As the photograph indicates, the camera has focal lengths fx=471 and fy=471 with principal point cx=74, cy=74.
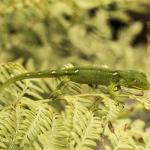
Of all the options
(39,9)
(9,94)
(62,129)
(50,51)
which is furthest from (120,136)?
(50,51)

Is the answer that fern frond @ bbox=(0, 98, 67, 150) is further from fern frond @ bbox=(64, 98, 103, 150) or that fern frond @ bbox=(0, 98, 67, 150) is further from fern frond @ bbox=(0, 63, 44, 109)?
fern frond @ bbox=(0, 63, 44, 109)

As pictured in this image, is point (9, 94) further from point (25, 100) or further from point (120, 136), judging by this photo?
point (120, 136)

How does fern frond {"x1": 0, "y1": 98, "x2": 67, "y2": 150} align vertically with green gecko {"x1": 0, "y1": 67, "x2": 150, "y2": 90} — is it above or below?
below

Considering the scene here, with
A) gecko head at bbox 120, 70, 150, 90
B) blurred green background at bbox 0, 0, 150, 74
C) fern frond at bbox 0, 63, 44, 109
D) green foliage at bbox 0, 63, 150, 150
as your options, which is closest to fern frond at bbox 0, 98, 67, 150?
green foliage at bbox 0, 63, 150, 150

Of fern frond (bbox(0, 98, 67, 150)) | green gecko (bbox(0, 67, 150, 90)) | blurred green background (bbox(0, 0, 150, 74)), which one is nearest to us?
fern frond (bbox(0, 98, 67, 150))

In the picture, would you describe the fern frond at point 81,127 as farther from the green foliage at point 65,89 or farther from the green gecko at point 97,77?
the green gecko at point 97,77

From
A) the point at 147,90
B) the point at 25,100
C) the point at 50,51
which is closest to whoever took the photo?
the point at 25,100

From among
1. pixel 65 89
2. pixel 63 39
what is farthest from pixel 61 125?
→ pixel 63 39

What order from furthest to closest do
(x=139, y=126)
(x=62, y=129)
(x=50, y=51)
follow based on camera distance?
(x=50, y=51) → (x=139, y=126) → (x=62, y=129)
